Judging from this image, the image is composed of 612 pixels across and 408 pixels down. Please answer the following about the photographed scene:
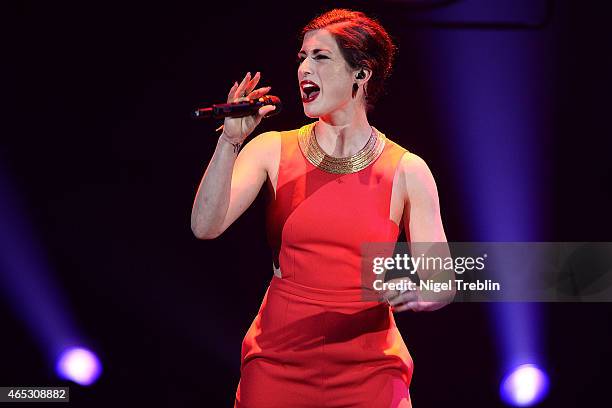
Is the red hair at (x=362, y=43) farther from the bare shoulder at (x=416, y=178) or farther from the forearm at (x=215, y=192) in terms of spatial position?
the forearm at (x=215, y=192)

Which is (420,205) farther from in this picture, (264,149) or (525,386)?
(525,386)

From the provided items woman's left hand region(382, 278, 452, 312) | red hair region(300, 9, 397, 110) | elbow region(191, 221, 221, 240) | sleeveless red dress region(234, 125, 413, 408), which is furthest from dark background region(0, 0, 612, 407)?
woman's left hand region(382, 278, 452, 312)

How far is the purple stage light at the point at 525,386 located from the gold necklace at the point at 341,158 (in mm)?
1584

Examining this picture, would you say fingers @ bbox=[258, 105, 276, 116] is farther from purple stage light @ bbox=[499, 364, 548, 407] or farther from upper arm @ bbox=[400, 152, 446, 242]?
purple stage light @ bbox=[499, 364, 548, 407]

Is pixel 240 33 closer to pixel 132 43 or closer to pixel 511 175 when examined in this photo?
pixel 132 43

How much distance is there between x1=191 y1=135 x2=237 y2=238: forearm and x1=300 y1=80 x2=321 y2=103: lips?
0.37 meters

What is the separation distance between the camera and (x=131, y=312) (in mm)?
3678

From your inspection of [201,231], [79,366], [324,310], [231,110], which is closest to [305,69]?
[231,110]

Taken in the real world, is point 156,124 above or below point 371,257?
above

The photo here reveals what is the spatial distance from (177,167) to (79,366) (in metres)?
0.97

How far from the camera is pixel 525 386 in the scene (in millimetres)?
3713

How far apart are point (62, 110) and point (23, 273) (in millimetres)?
713

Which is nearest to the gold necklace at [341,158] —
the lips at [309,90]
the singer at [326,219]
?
the singer at [326,219]

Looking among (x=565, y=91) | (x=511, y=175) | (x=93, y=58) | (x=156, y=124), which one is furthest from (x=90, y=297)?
(x=565, y=91)
